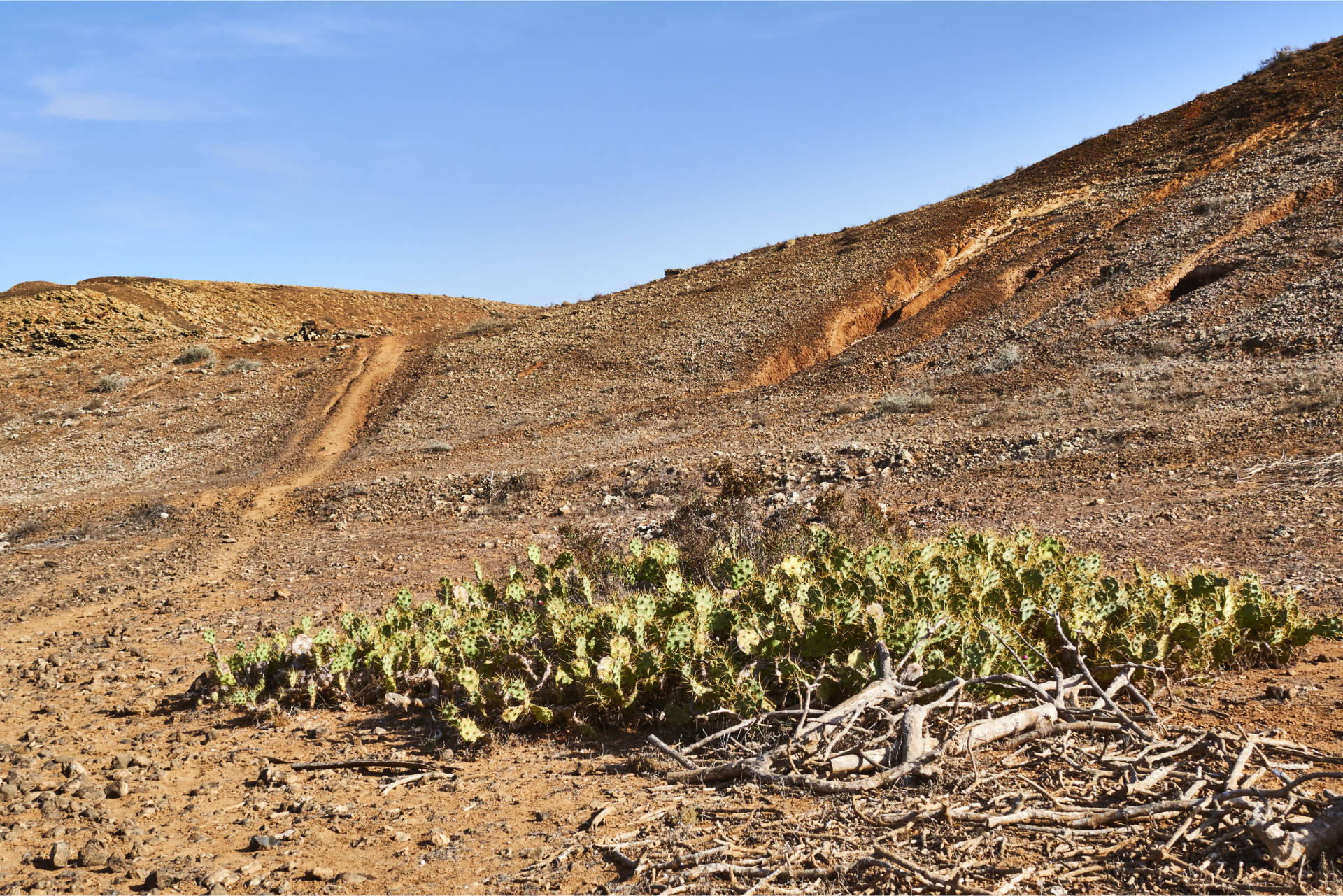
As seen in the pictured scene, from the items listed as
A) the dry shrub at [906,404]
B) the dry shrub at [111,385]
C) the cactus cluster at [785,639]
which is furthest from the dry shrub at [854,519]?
the dry shrub at [111,385]

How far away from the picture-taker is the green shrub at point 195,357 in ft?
88.8

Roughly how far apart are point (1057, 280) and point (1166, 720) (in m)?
16.5

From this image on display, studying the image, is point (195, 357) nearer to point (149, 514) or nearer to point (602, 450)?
point (149, 514)

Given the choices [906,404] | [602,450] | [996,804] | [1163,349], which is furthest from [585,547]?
[1163,349]

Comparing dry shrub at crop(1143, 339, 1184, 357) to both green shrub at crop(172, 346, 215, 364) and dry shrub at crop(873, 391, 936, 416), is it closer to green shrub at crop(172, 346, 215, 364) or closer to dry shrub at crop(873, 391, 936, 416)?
dry shrub at crop(873, 391, 936, 416)

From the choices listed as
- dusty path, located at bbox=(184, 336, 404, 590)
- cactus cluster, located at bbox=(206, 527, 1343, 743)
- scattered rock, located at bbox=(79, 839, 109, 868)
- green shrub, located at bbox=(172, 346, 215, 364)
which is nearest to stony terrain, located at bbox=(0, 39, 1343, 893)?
scattered rock, located at bbox=(79, 839, 109, 868)

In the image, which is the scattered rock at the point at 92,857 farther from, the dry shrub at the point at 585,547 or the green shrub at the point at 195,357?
the green shrub at the point at 195,357

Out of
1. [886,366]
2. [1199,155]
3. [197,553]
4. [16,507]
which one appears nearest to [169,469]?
[16,507]

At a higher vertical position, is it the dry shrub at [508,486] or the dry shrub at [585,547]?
the dry shrub at [508,486]

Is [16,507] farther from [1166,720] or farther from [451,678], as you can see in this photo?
[1166,720]

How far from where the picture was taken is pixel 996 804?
304cm

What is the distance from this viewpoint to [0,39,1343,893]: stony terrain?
3926mm

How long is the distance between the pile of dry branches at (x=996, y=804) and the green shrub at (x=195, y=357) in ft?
89.8

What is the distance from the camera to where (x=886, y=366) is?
57.1 ft
